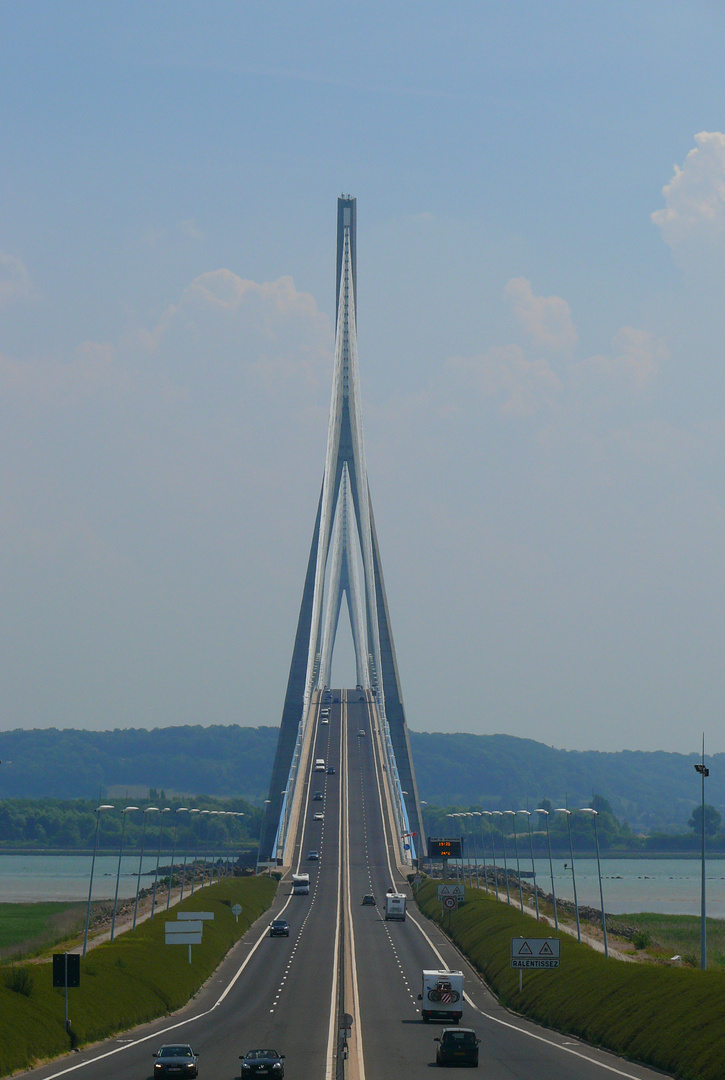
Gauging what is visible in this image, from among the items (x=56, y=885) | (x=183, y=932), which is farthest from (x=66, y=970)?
(x=56, y=885)

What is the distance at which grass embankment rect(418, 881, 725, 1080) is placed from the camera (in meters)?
34.2

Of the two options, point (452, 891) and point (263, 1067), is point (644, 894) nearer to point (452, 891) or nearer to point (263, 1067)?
point (452, 891)

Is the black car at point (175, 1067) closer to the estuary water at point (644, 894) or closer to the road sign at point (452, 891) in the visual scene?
the road sign at point (452, 891)

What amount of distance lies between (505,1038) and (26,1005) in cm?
1523

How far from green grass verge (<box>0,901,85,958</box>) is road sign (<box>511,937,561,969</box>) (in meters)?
28.4

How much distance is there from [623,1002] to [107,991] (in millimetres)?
18343

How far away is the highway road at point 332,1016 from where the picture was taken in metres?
34.8

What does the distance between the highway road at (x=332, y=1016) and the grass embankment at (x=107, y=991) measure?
0.74 meters

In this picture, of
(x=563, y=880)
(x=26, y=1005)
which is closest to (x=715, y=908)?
(x=563, y=880)

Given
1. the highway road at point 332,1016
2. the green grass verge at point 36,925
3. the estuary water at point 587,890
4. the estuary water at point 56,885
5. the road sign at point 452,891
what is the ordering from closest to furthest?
the highway road at point 332,1016
the green grass verge at point 36,925
the road sign at point 452,891
the estuary water at point 587,890
the estuary water at point 56,885

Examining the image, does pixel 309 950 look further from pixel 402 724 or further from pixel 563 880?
pixel 563 880

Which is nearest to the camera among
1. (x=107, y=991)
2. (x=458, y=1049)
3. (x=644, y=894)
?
(x=458, y=1049)

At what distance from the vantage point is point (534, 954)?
170ft

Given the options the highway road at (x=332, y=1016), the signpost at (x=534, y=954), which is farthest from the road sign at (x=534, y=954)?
the highway road at (x=332, y=1016)
